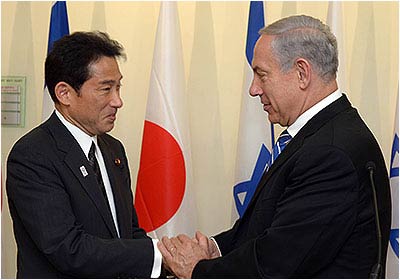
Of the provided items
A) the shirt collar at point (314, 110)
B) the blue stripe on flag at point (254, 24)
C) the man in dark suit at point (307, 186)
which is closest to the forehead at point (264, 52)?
the man in dark suit at point (307, 186)

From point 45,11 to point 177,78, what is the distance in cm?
88

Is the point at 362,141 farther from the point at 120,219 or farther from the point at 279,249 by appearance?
the point at 120,219

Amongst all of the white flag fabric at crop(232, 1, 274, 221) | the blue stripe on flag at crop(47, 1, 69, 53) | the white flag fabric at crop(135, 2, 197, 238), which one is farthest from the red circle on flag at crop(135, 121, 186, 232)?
the blue stripe on flag at crop(47, 1, 69, 53)

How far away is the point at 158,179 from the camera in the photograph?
11.5 ft

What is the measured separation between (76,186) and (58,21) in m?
1.36

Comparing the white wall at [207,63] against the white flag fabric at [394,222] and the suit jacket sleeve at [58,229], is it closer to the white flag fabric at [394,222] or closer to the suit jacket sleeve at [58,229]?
the white flag fabric at [394,222]

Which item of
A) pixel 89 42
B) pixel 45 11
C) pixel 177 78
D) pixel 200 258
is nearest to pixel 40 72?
pixel 45 11

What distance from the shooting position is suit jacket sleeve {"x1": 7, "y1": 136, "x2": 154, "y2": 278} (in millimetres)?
2381

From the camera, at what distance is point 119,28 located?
387 centimetres

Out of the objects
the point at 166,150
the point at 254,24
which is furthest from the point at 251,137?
the point at 254,24

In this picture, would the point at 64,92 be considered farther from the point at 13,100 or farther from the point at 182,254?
the point at 13,100

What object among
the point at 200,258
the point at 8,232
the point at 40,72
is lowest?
the point at 8,232

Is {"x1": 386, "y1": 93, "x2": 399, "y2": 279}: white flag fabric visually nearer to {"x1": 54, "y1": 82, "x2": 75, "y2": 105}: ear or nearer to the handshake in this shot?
the handshake

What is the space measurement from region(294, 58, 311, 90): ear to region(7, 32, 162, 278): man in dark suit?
0.66m
